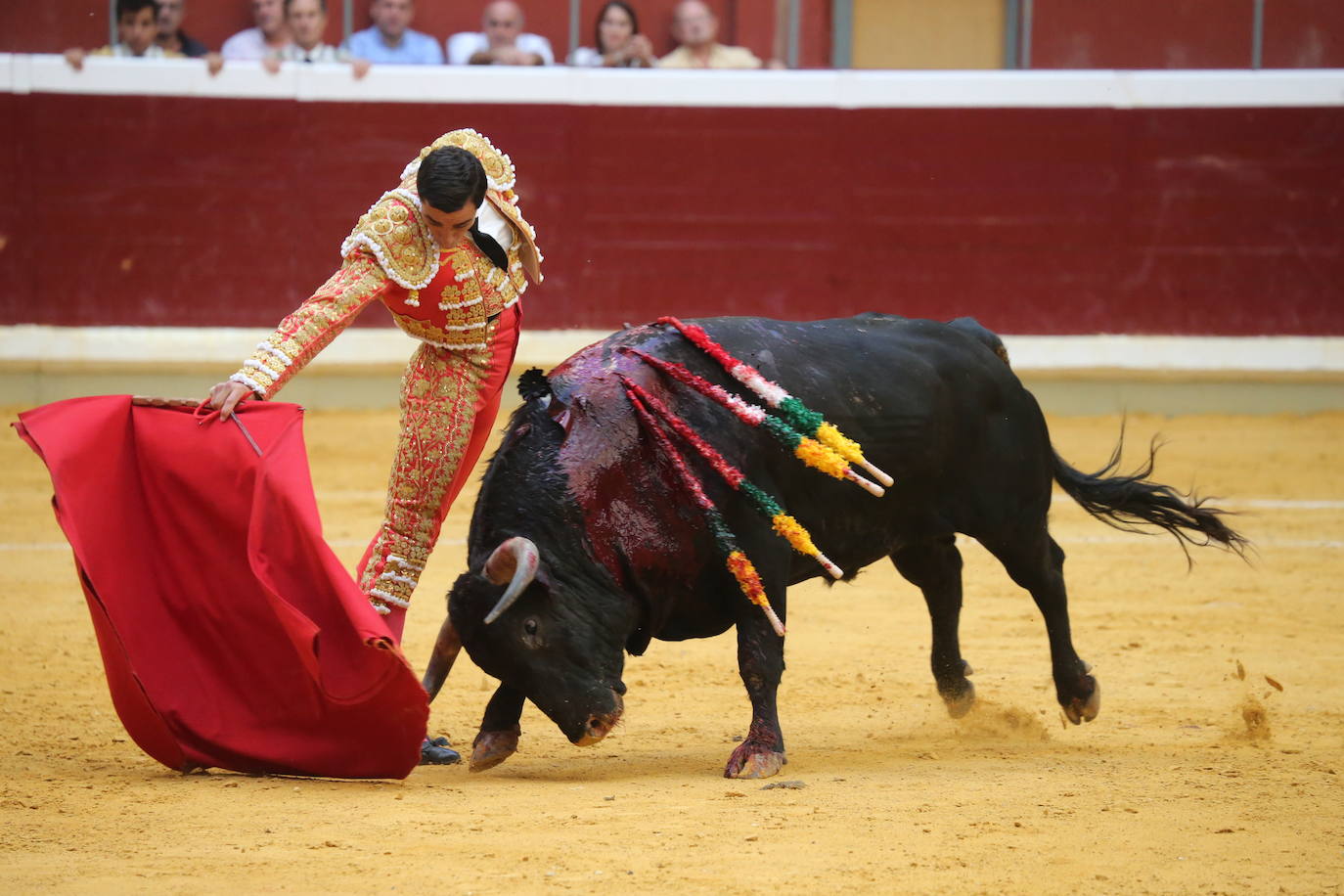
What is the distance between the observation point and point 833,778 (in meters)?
3.55

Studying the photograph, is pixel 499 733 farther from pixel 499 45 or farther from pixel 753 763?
pixel 499 45

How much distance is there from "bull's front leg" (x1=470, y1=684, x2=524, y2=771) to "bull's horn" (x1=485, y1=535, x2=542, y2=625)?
0.30 metres

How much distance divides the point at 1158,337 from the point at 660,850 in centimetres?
731

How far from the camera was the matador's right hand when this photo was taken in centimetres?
344

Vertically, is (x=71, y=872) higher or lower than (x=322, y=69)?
lower

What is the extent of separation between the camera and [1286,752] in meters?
3.83

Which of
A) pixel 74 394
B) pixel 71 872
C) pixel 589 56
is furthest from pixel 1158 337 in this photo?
pixel 71 872

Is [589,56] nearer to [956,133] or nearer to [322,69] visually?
[322,69]

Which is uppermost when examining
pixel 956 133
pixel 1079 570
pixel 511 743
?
pixel 956 133

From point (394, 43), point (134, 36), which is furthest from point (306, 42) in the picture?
point (134, 36)

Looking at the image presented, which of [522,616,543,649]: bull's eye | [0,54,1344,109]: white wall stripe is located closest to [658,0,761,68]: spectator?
[0,54,1344,109]: white wall stripe

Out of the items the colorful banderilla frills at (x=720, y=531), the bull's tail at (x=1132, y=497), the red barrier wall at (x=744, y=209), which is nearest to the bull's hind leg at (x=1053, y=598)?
the bull's tail at (x=1132, y=497)

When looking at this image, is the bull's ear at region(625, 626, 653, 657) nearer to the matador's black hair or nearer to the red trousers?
the red trousers

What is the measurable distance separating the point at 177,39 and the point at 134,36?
215mm
